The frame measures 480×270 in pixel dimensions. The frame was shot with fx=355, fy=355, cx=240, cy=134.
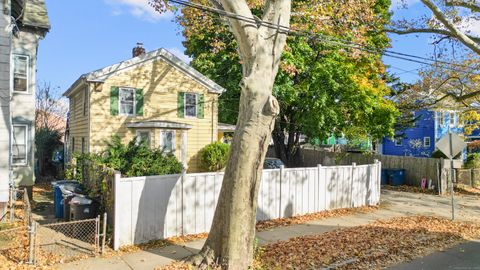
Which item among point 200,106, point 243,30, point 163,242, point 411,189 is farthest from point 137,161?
point 411,189

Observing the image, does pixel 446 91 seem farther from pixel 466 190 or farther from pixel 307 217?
pixel 307 217

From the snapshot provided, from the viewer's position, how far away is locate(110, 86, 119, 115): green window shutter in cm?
1678

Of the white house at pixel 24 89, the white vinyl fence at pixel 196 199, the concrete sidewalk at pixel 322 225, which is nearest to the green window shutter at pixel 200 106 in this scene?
the white house at pixel 24 89

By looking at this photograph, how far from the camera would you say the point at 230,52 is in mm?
20812

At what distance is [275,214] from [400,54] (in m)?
6.13

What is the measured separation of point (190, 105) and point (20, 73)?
7.82m

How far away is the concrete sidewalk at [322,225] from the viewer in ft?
Result: 23.7

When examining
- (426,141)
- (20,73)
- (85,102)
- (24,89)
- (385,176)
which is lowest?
(385,176)

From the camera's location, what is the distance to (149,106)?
1780 cm

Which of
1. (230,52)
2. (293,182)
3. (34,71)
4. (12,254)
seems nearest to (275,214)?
(293,182)

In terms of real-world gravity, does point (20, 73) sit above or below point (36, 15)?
below

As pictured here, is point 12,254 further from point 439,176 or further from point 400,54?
point 439,176

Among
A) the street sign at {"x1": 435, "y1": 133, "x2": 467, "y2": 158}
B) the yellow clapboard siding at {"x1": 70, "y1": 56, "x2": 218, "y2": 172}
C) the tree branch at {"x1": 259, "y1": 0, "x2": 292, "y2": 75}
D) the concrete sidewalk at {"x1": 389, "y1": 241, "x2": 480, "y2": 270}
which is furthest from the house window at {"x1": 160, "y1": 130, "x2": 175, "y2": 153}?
the concrete sidewalk at {"x1": 389, "y1": 241, "x2": 480, "y2": 270}

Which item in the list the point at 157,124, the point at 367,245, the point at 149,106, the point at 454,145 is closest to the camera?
the point at 367,245
